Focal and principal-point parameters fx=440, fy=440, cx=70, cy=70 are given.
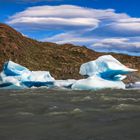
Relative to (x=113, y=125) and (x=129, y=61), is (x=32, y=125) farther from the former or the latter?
(x=129, y=61)

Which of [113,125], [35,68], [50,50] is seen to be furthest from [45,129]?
[50,50]

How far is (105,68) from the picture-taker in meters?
47.7

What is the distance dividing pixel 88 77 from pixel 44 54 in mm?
41354

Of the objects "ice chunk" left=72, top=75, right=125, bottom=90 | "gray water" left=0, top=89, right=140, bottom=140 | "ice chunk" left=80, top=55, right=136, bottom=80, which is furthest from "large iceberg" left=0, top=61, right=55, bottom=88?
"gray water" left=0, top=89, right=140, bottom=140

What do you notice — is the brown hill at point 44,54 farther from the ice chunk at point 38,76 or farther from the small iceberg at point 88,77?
the ice chunk at point 38,76

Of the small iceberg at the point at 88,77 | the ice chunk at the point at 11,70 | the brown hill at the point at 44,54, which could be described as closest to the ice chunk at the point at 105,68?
the small iceberg at the point at 88,77

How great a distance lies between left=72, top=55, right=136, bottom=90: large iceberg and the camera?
153 ft

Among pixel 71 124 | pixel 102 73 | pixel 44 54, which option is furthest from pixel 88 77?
pixel 44 54

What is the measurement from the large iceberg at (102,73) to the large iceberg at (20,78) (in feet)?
19.2

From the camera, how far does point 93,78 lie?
151ft

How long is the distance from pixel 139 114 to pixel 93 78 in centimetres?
2681

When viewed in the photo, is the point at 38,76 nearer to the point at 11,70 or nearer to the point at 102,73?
the point at 11,70

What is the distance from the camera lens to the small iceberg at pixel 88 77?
154ft

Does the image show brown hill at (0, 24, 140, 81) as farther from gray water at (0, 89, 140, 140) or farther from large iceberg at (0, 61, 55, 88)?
gray water at (0, 89, 140, 140)
